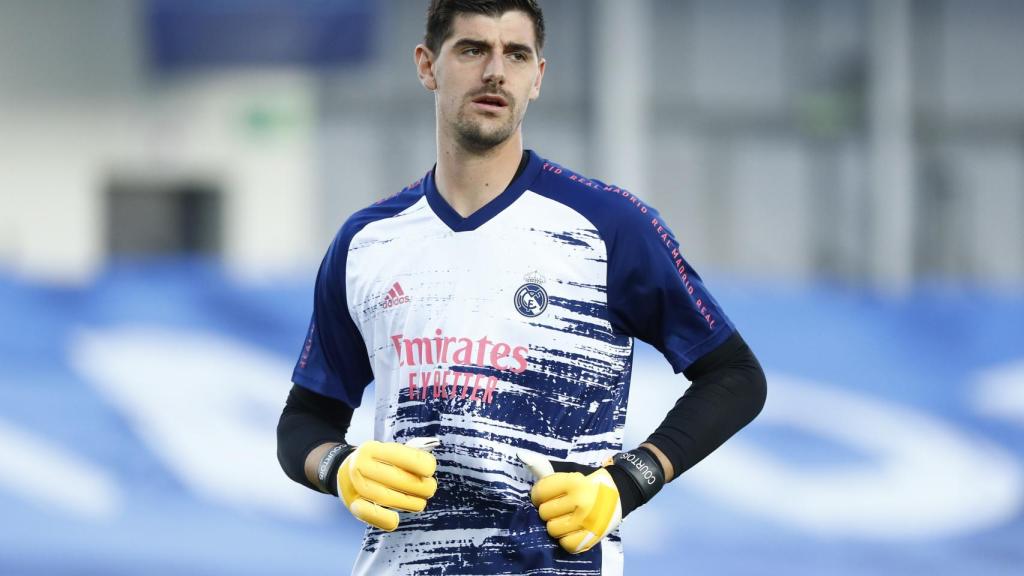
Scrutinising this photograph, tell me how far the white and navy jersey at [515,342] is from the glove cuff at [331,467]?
93 millimetres

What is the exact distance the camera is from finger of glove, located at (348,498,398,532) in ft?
10.1

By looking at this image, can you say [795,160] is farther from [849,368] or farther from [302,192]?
[849,368]

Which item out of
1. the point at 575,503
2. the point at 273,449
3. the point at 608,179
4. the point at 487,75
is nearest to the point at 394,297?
the point at 487,75

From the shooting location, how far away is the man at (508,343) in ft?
10.2

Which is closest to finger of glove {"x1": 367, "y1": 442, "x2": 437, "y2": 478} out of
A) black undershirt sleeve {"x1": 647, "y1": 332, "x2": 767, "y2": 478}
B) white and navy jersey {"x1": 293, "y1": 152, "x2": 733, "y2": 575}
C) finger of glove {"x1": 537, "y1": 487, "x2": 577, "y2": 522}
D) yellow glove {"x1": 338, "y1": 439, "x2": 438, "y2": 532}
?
yellow glove {"x1": 338, "y1": 439, "x2": 438, "y2": 532}

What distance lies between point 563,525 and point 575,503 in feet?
0.17

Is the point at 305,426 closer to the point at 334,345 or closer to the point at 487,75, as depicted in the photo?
the point at 334,345

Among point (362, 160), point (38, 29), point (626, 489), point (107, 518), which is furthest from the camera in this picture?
point (362, 160)

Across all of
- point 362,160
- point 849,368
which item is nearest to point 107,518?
point 849,368

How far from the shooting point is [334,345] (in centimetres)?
346

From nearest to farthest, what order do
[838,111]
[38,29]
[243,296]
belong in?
[243,296]
[38,29]
[838,111]

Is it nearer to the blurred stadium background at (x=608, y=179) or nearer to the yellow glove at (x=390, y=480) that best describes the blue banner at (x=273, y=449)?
the blurred stadium background at (x=608, y=179)

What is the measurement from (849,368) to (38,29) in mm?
7656

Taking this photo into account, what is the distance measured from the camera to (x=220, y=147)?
1334 centimetres
